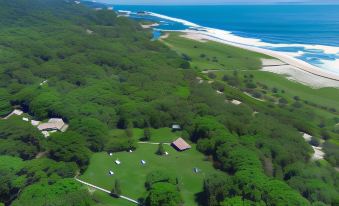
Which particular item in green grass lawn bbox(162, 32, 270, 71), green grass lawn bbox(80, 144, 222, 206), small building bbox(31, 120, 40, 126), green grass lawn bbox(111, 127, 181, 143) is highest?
green grass lawn bbox(80, 144, 222, 206)

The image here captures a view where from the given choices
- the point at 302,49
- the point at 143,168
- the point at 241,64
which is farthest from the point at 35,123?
the point at 302,49

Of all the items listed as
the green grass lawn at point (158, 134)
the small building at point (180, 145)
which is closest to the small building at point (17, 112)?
the green grass lawn at point (158, 134)

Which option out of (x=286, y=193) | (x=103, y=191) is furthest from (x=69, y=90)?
(x=286, y=193)

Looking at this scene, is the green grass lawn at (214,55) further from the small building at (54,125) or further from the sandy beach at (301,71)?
the small building at (54,125)

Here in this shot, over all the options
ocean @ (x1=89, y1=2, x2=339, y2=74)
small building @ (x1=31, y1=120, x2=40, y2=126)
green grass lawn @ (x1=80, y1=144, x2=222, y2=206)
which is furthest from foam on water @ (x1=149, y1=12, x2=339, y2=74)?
small building @ (x1=31, y1=120, x2=40, y2=126)

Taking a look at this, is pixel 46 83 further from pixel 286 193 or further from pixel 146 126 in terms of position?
pixel 286 193

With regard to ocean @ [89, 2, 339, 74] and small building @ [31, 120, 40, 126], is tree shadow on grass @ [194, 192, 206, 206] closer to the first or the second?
small building @ [31, 120, 40, 126]
